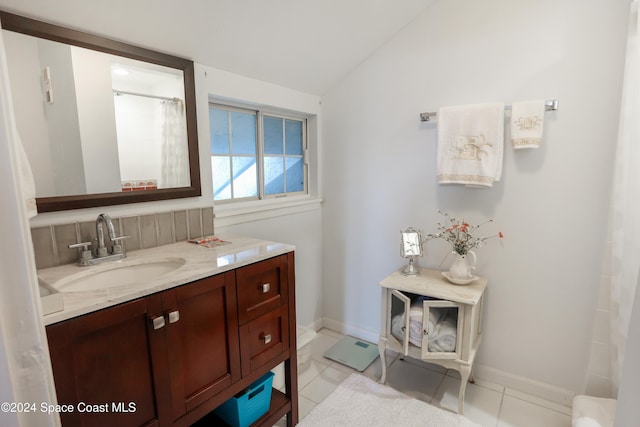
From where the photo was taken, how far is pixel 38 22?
1.19 metres

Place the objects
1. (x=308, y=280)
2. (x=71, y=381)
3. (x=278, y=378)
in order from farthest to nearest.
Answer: (x=308, y=280)
(x=278, y=378)
(x=71, y=381)

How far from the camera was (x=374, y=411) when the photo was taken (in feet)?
5.97

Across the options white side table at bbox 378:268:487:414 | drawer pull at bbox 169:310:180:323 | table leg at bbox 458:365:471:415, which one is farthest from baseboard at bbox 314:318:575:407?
drawer pull at bbox 169:310:180:323

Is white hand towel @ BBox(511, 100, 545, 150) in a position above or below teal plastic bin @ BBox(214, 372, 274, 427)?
above

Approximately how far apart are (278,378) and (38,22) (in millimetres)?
1916

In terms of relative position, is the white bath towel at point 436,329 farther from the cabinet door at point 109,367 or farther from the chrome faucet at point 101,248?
the chrome faucet at point 101,248

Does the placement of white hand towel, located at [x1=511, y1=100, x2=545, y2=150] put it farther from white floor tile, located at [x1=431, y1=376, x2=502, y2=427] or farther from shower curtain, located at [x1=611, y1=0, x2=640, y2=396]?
white floor tile, located at [x1=431, y1=376, x2=502, y2=427]

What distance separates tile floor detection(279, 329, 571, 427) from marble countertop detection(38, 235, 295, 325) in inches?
39.7

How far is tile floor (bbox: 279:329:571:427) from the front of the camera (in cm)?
178

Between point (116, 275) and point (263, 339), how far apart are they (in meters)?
0.67

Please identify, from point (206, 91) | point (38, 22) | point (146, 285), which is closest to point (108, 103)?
point (38, 22)

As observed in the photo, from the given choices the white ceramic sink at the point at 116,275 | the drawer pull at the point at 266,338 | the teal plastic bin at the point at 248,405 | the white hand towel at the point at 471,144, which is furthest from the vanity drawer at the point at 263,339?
the white hand towel at the point at 471,144

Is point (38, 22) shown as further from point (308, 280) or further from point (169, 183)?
point (308, 280)

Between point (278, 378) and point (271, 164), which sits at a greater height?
point (271, 164)
